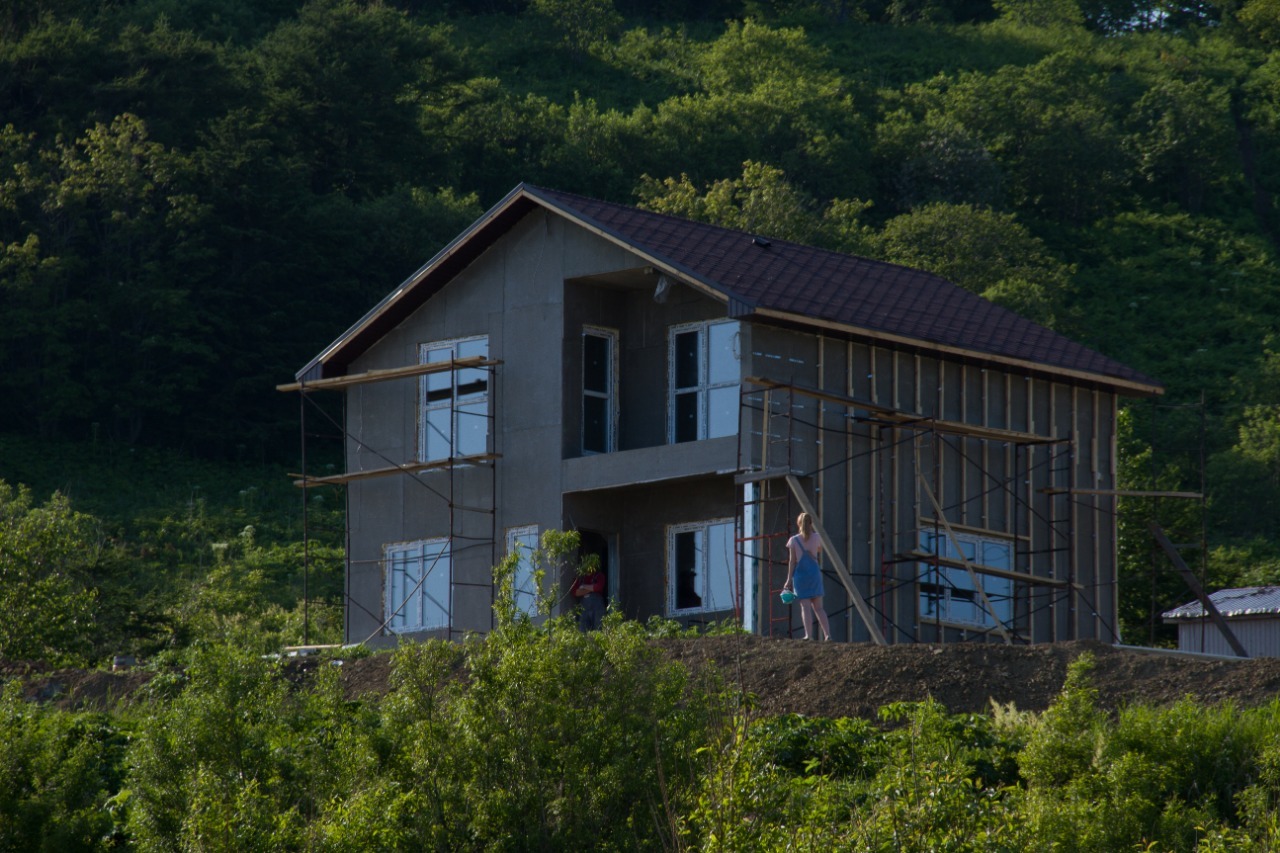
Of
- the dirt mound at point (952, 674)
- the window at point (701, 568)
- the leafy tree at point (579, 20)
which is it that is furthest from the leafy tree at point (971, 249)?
the dirt mound at point (952, 674)

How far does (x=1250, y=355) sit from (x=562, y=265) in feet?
129

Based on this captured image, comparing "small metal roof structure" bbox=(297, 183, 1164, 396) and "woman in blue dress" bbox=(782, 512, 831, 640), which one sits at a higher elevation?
"small metal roof structure" bbox=(297, 183, 1164, 396)

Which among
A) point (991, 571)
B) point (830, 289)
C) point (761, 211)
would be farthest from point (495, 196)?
point (991, 571)

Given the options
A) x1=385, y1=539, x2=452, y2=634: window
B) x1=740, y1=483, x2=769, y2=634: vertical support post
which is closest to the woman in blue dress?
x1=740, y1=483, x2=769, y2=634: vertical support post

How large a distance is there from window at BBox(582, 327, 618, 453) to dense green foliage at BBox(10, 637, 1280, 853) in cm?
1393

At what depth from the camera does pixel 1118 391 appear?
1289 inches

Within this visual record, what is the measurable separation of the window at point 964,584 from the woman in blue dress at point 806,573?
4.05 m

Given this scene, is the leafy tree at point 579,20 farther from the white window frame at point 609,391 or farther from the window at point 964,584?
the window at point 964,584

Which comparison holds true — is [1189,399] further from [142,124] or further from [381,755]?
[381,755]

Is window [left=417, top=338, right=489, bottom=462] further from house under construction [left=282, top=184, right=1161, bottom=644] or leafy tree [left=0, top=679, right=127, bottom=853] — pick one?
leafy tree [left=0, top=679, right=127, bottom=853]

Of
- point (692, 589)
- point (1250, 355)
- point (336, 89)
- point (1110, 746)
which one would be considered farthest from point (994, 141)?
point (1110, 746)

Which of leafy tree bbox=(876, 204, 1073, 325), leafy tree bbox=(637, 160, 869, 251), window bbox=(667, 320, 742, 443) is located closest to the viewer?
window bbox=(667, 320, 742, 443)

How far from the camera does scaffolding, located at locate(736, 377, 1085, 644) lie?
Result: 27.8 m

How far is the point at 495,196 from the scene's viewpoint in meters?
68.7
